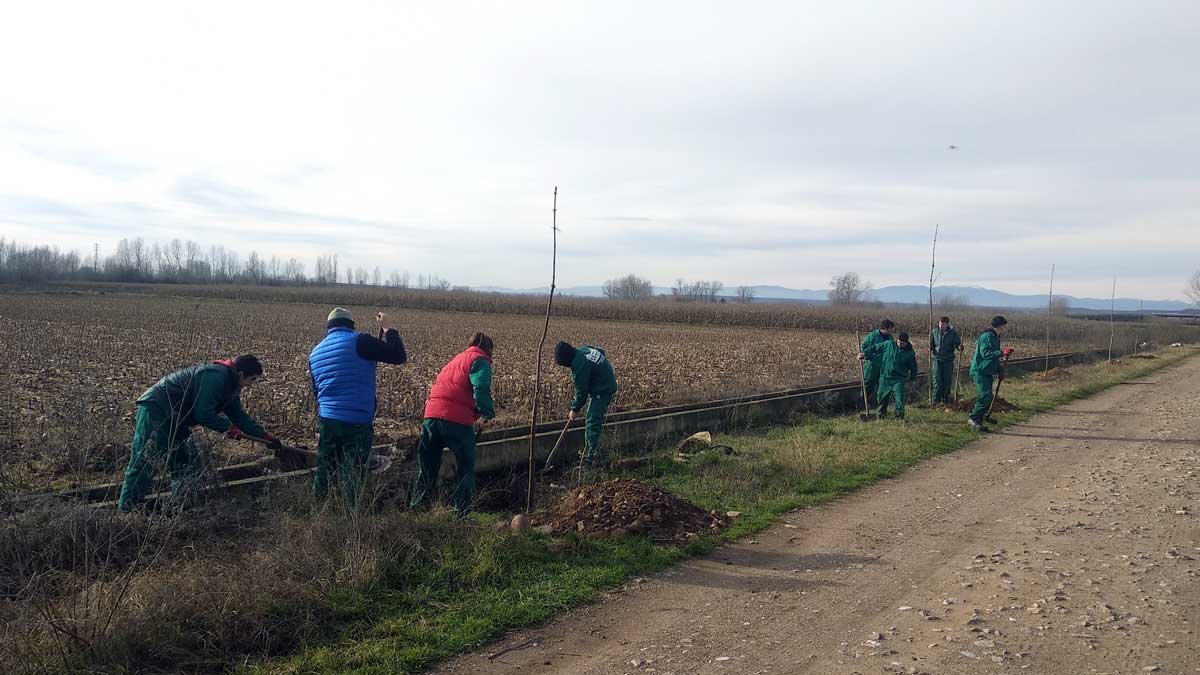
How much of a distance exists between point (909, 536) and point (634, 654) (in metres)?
3.56

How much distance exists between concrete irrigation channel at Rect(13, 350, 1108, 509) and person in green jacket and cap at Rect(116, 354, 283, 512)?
0.74 feet

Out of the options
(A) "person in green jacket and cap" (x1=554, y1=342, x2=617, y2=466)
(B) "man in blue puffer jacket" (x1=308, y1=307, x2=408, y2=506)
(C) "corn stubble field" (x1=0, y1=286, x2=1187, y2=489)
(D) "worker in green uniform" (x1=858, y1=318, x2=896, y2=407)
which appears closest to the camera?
(B) "man in blue puffer jacket" (x1=308, y1=307, x2=408, y2=506)

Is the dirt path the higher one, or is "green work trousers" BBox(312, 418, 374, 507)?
"green work trousers" BBox(312, 418, 374, 507)

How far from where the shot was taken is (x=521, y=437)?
9.74 m

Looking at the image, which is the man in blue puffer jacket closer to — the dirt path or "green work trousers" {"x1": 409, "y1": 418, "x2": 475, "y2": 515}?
"green work trousers" {"x1": 409, "y1": 418, "x2": 475, "y2": 515}

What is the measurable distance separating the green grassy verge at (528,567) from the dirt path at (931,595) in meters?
0.22

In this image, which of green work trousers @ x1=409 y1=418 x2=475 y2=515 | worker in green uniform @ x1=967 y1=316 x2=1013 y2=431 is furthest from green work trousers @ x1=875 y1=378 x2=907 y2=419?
green work trousers @ x1=409 y1=418 x2=475 y2=515

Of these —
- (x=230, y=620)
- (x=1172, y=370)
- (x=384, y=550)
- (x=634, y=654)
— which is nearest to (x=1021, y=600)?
(x=634, y=654)

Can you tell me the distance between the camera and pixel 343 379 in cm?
668

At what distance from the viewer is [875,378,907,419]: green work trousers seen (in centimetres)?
1388

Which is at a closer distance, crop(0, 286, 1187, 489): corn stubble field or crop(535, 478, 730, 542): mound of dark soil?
crop(535, 478, 730, 542): mound of dark soil

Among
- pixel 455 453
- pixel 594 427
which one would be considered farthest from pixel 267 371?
pixel 455 453

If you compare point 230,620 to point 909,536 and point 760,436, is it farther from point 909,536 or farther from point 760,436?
point 760,436

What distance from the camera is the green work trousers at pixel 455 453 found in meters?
7.18
